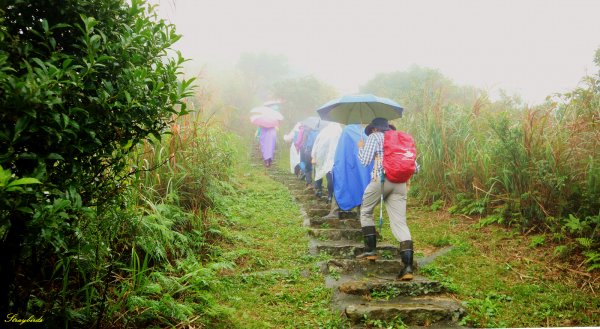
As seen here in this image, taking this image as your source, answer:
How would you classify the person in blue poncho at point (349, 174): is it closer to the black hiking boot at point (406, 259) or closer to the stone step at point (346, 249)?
the stone step at point (346, 249)

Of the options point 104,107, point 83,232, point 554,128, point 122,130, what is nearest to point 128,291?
point 83,232

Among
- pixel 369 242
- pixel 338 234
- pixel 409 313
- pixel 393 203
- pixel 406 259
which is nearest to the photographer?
pixel 409 313

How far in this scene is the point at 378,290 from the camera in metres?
3.26

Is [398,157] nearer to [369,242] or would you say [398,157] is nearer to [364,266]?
[369,242]

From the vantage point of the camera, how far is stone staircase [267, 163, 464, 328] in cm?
285

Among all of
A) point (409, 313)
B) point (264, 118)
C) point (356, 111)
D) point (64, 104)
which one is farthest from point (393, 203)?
point (264, 118)

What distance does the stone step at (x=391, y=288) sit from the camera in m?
3.24

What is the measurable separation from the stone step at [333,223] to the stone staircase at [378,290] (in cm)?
39

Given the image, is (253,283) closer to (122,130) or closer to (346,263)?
(346,263)

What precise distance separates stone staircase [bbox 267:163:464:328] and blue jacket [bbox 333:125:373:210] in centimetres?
49

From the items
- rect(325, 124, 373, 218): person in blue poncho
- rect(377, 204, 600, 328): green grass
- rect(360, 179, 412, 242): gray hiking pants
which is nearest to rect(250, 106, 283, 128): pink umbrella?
rect(325, 124, 373, 218): person in blue poncho

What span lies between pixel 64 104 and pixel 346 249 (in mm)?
3278

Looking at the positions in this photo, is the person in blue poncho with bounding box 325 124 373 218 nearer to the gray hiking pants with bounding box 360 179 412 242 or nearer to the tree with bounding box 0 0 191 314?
the gray hiking pants with bounding box 360 179 412 242

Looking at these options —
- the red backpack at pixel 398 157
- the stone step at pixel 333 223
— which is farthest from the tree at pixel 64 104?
the stone step at pixel 333 223
